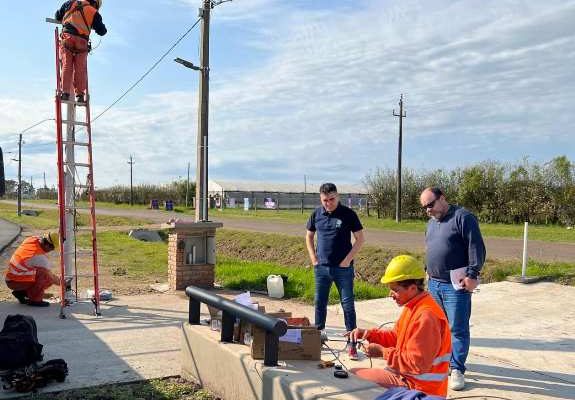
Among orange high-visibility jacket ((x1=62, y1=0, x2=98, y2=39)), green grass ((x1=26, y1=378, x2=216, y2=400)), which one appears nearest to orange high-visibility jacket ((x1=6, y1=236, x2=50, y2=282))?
orange high-visibility jacket ((x1=62, y1=0, x2=98, y2=39))

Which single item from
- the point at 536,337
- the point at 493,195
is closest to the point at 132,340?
the point at 536,337

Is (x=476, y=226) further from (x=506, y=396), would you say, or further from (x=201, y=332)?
(x=201, y=332)

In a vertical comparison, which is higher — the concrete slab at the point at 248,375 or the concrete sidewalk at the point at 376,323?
the concrete slab at the point at 248,375

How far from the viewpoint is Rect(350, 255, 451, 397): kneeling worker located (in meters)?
3.66

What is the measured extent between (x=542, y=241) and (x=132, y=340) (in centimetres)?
1616

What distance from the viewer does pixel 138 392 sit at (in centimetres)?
516

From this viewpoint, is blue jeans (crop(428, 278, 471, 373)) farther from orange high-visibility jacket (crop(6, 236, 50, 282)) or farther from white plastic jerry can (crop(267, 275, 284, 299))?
orange high-visibility jacket (crop(6, 236, 50, 282))

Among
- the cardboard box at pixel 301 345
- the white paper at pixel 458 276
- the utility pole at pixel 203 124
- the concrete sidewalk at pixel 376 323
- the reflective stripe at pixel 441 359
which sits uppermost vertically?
the utility pole at pixel 203 124

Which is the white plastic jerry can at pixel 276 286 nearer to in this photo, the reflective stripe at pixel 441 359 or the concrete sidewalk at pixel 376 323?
the concrete sidewalk at pixel 376 323

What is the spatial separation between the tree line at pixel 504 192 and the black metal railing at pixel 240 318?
89.8 feet

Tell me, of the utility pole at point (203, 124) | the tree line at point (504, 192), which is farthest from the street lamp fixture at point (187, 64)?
the tree line at point (504, 192)

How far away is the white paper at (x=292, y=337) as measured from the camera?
14.9 feet

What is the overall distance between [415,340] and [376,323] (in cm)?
468

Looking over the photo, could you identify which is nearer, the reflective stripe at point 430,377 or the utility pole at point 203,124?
the reflective stripe at point 430,377
